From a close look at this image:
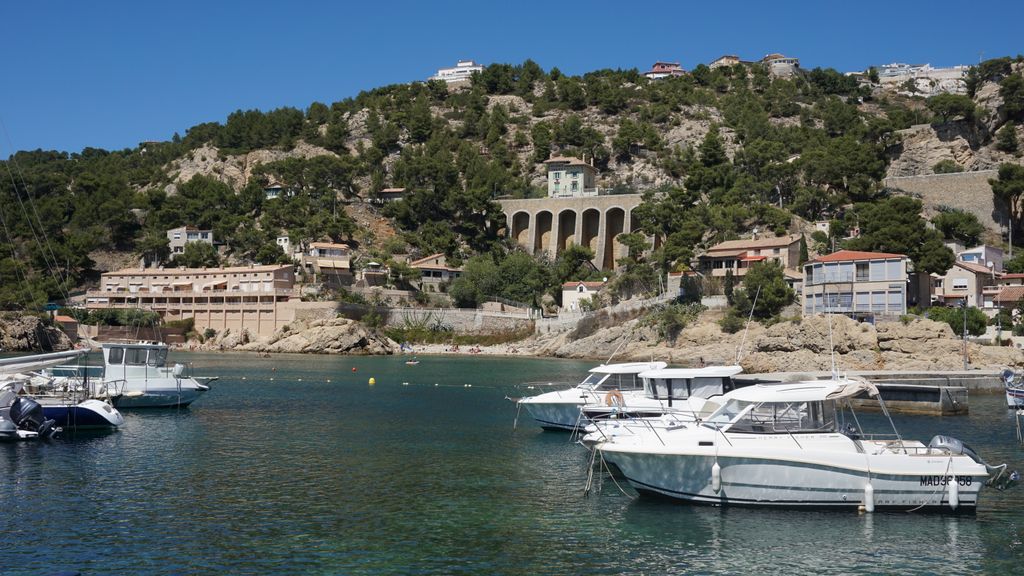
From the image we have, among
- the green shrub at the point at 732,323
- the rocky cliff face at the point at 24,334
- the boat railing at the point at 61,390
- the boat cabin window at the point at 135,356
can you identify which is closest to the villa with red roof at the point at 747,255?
the green shrub at the point at 732,323

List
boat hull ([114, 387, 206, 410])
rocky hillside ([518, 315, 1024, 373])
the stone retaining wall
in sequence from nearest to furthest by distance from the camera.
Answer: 1. boat hull ([114, 387, 206, 410])
2. rocky hillside ([518, 315, 1024, 373])
3. the stone retaining wall

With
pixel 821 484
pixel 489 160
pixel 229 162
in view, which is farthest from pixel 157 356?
pixel 229 162

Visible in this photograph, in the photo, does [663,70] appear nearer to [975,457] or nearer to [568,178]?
[568,178]

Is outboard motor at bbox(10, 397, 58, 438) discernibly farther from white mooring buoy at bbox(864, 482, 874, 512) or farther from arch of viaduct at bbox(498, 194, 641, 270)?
arch of viaduct at bbox(498, 194, 641, 270)

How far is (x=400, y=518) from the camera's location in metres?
18.7

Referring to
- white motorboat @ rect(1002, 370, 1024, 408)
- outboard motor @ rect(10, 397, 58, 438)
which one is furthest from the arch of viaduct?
outboard motor @ rect(10, 397, 58, 438)

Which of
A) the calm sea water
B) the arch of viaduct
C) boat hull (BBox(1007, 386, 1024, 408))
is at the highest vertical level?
the arch of viaduct

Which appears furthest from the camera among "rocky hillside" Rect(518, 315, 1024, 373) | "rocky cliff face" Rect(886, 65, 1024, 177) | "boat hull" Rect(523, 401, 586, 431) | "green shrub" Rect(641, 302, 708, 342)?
"rocky cliff face" Rect(886, 65, 1024, 177)

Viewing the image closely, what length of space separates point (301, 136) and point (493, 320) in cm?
6628

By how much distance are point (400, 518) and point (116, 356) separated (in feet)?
83.1

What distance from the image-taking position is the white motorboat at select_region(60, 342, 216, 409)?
38344mm

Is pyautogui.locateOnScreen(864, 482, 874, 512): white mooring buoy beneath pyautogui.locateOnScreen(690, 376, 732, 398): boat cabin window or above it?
beneath

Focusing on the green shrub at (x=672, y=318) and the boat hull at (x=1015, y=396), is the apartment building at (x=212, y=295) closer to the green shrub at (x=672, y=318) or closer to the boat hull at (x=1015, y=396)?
the green shrub at (x=672, y=318)

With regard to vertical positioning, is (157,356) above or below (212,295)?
below
